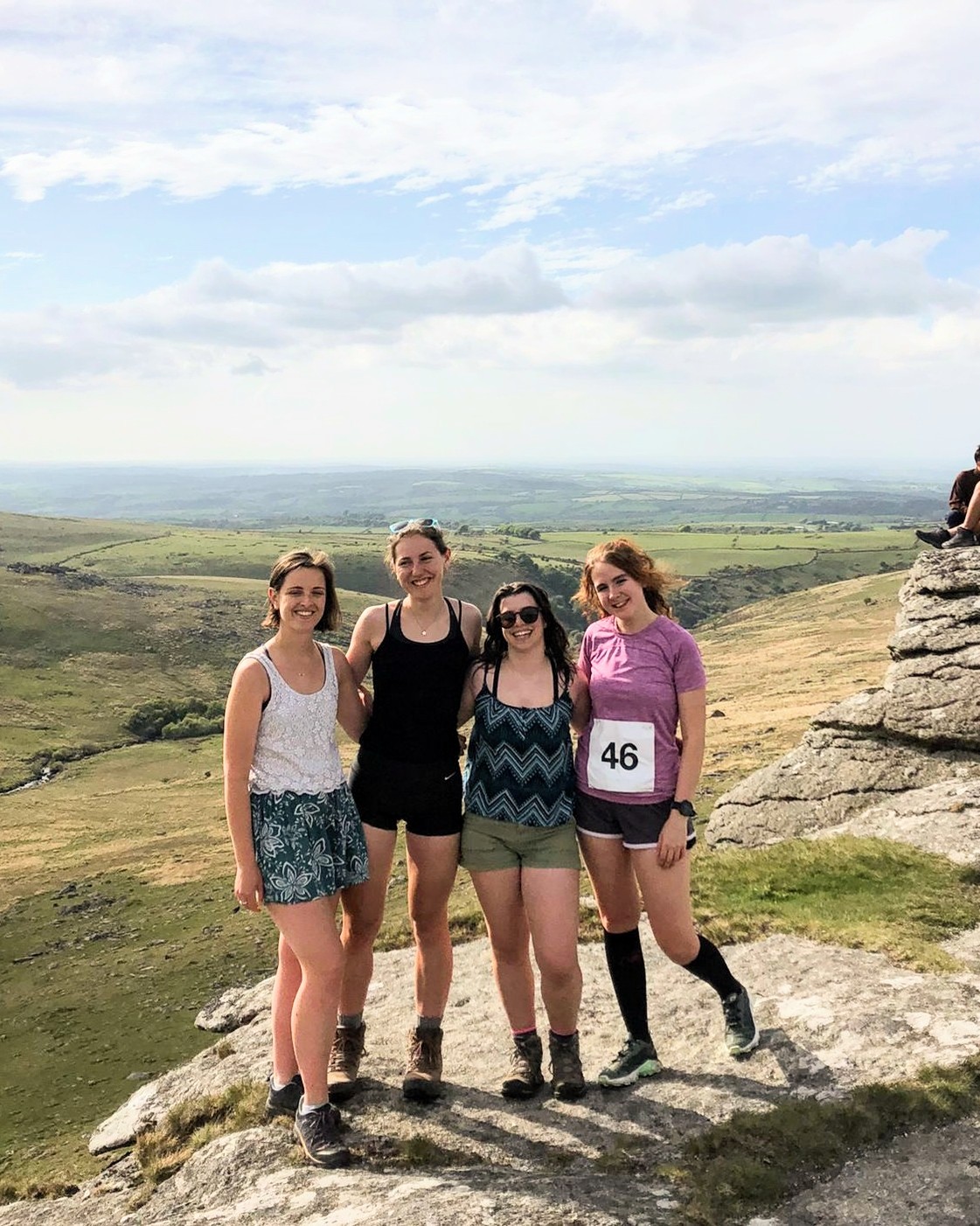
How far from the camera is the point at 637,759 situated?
730cm

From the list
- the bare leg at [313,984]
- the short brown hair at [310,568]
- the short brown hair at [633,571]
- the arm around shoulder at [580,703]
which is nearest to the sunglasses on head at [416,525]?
the short brown hair at [310,568]

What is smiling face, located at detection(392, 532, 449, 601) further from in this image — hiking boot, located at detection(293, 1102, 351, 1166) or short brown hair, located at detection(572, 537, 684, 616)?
hiking boot, located at detection(293, 1102, 351, 1166)

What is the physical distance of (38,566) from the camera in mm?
174250

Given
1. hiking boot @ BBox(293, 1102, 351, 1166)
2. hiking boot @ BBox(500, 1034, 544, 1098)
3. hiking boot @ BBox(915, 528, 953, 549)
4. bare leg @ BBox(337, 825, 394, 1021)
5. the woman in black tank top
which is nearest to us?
hiking boot @ BBox(293, 1102, 351, 1166)

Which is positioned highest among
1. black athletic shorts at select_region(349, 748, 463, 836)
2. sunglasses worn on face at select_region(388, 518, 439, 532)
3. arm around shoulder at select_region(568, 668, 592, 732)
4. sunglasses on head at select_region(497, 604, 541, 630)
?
sunglasses worn on face at select_region(388, 518, 439, 532)

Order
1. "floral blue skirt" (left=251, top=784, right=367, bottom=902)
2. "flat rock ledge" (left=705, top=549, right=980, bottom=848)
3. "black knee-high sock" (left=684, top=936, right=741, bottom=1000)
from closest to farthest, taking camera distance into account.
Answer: "floral blue skirt" (left=251, top=784, right=367, bottom=902) < "black knee-high sock" (left=684, top=936, right=741, bottom=1000) < "flat rock ledge" (left=705, top=549, right=980, bottom=848)

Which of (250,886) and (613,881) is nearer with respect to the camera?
(250,886)

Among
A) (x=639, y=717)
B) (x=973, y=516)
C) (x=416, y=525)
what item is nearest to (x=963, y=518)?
(x=973, y=516)

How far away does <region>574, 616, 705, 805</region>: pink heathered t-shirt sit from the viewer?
7312 mm

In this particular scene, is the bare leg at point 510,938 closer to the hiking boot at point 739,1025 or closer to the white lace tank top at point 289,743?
the white lace tank top at point 289,743

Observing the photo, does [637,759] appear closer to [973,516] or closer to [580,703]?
[580,703]

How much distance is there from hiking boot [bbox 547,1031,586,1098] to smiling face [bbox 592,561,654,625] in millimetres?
3773

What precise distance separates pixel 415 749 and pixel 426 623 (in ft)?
3.52

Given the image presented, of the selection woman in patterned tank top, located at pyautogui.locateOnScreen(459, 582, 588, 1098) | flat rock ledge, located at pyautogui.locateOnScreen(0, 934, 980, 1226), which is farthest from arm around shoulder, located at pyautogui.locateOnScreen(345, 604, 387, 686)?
flat rock ledge, located at pyautogui.locateOnScreen(0, 934, 980, 1226)
